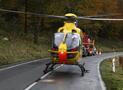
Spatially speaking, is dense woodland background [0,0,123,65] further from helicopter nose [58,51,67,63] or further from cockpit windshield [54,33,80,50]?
helicopter nose [58,51,67,63]

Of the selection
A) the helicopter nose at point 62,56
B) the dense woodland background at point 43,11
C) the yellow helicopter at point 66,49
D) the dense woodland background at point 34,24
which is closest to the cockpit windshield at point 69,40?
the yellow helicopter at point 66,49

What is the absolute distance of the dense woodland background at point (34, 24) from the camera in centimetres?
4056

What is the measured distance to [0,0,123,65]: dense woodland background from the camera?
40.6m

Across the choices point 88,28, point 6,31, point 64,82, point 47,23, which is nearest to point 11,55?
point 6,31

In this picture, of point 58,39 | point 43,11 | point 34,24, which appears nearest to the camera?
point 58,39

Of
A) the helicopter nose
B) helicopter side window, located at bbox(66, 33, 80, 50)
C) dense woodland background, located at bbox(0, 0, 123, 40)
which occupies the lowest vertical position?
the helicopter nose

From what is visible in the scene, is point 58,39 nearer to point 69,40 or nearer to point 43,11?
point 69,40

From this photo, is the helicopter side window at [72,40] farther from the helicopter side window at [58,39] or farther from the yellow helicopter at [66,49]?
the helicopter side window at [58,39]

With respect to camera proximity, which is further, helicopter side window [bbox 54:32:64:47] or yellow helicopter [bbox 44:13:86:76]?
helicopter side window [bbox 54:32:64:47]

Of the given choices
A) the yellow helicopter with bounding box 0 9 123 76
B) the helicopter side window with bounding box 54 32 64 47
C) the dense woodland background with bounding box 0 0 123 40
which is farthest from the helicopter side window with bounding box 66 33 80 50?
the dense woodland background with bounding box 0 0 123 40

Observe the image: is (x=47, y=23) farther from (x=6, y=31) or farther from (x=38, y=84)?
(x=38, y=84)

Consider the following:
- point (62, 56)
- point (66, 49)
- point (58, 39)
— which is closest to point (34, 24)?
point (58, 39)

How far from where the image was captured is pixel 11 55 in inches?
1427

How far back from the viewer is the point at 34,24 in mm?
55125
